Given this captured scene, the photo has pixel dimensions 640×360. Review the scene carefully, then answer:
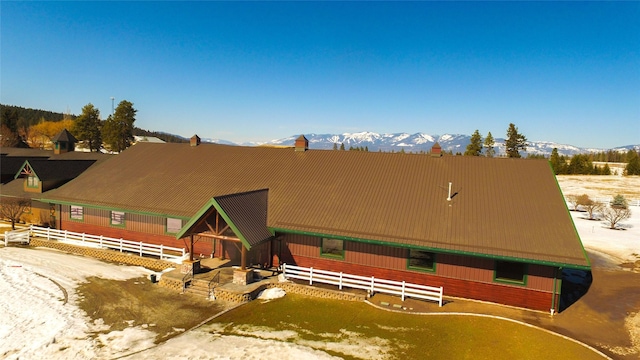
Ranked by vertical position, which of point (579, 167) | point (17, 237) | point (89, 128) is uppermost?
point (89, 128)

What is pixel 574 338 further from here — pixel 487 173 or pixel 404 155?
pixel 404 155

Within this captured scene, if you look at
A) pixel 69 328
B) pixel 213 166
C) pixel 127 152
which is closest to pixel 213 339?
pixel 69 328

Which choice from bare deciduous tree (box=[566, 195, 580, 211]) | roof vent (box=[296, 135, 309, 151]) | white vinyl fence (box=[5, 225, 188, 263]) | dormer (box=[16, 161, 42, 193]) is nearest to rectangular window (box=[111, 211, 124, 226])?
white vinyl fence (box=[5, 225, 188, 263])

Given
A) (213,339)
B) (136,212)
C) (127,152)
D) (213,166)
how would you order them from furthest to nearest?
(127,152) < (213,166) < (136,212) < (213,339)

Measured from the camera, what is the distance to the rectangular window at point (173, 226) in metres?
22.6

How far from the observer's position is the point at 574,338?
1359 centimetres

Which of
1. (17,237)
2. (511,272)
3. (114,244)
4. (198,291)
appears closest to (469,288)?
(511,272)

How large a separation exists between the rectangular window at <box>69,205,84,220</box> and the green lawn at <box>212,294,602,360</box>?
16.9 m

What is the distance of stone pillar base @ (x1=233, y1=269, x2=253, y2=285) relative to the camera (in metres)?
17.2

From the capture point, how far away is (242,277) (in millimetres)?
17234

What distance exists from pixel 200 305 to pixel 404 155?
50.3 feet

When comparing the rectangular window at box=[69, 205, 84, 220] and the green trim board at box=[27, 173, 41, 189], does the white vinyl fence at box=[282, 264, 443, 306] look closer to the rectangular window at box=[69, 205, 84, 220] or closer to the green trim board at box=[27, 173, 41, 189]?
the rectangular window at box=[69, 205, 84, 220]

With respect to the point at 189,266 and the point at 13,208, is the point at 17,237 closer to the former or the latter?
the point at 13,208

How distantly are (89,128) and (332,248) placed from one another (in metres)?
77.6
